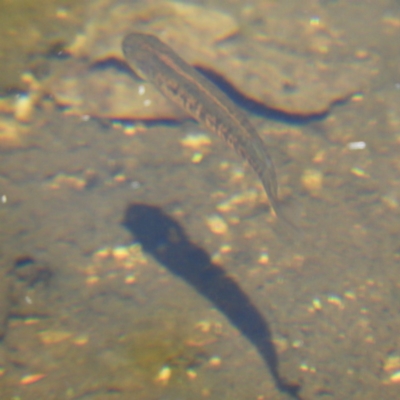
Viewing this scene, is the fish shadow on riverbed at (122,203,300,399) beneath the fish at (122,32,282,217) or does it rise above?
beneath

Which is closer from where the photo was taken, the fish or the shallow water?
the shallow water

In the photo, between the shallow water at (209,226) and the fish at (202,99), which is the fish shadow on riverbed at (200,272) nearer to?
the shallow water at (209,226)

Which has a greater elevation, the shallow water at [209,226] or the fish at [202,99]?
the fish at [202,99]

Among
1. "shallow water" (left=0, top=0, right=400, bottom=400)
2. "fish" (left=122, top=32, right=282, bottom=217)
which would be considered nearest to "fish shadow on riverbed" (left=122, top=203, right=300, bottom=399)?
"shallow water" (left=0, top=0, right=400, bottom=400)

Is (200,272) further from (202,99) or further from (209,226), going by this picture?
(202,99)

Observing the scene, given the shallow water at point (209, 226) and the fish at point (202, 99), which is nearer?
the shallow water at point (209, 226)

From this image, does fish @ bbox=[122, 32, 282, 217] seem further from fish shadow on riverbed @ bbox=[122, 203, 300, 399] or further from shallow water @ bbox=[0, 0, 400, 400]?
fish shadow on riverbed @ bbox=[122, 203, 300, 399]

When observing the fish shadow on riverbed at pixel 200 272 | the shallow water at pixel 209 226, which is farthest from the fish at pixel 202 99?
the fish shadow on riverbed at pixel 200 272
